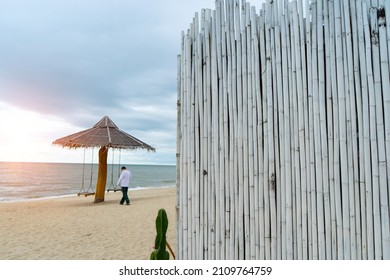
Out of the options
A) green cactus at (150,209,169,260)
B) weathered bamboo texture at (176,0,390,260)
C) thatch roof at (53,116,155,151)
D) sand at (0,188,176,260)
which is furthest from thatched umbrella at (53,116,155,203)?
weathered bamboo texture at (176,0,390,260)

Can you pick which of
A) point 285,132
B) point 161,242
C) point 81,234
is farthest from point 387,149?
point 81,234

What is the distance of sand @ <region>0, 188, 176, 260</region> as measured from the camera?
466 cm

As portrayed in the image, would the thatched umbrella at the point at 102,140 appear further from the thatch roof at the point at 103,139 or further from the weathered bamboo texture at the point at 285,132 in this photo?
the weathered bamboo texture at the point at 285,132

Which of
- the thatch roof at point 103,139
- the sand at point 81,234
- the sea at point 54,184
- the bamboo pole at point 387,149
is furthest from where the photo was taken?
the sea at point 54,184

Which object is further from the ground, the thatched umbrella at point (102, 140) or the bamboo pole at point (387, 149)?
the thatched umbrella at point (102, 140)

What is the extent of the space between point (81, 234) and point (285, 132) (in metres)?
5.23

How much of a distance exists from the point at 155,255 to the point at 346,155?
58.1 inches

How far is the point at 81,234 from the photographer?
19.7ft

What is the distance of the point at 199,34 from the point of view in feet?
7.82

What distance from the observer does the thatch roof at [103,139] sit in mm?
9422

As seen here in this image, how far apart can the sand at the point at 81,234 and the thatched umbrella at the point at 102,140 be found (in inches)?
62.3

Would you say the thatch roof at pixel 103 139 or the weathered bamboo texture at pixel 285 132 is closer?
the weathered bamboo texture at pixel 285 132

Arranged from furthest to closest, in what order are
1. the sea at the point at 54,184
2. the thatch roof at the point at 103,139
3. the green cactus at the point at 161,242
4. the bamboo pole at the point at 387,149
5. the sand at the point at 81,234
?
the sea at the point at 54,184 → the thatch roof at the point at 103,139 → the sand at the point at 81,234 → the green cactus at the point at 161,242 → the bamboo pole at the point at 387,149

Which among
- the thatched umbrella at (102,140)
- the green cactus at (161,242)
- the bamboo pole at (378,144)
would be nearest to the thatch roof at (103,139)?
the thatched umbrella at (102,140)
